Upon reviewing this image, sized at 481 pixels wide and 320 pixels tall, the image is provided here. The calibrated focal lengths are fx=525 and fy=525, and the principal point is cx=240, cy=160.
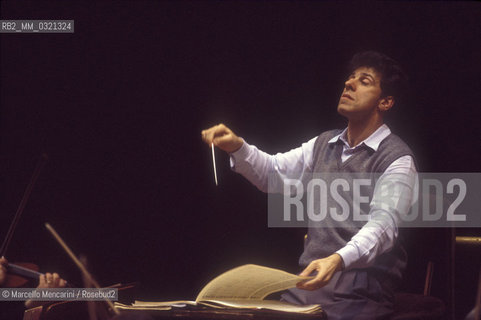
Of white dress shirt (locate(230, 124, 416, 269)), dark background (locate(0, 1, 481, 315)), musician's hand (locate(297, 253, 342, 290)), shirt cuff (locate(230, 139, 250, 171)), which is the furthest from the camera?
dark background (locate(0, 1, 481, 315))

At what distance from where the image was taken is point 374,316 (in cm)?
145

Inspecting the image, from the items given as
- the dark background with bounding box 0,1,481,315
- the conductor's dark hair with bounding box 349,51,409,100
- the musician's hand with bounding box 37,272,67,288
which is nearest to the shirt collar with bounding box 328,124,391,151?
the conductor's dark hair with bounding box 349,51,409,100

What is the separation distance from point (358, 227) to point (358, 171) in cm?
18

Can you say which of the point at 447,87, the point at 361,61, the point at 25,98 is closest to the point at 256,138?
the point at 361,61

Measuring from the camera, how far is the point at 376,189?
1.58m

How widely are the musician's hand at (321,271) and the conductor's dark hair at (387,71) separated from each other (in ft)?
2.24

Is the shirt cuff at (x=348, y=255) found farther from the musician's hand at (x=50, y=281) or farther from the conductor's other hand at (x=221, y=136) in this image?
the musician's hand at (x=50, y=281)

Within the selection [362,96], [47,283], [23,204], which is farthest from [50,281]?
[362,96]

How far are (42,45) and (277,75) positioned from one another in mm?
965

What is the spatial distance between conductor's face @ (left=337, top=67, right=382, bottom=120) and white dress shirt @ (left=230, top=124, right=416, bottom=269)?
71mm

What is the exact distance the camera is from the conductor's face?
1.74 metres

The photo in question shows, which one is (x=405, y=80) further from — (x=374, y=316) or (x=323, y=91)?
(x=374, y=316)

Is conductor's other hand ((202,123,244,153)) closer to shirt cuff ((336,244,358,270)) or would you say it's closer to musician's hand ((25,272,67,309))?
shirt cuff ((336,244,358,270))

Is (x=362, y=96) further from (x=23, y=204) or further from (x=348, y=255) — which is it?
(x=23, y=204)
